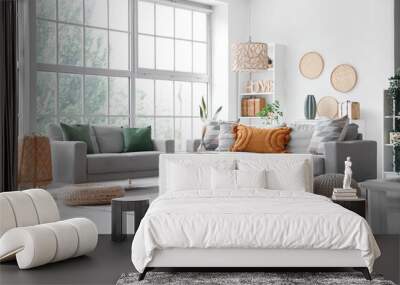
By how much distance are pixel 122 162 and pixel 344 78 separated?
3952mm

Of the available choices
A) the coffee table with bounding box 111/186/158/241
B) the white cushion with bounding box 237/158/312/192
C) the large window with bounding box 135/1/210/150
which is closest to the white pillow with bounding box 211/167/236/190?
the white cushion with bounding box 237/158/312/192

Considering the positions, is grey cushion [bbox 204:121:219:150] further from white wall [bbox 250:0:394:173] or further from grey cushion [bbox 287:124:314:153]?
white wall [bbox 250:0:394:173]

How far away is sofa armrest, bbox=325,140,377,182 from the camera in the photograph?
291 inches

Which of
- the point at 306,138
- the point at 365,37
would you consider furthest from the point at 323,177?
the point at 365,37

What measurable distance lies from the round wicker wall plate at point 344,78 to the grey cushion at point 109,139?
3.64 m

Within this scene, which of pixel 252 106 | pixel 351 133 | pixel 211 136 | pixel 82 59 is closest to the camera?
pixel 351 133

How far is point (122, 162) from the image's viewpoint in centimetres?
850

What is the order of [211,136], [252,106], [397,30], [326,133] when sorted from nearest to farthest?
[326,133] → [211,136] → [397,30] → [252,106]

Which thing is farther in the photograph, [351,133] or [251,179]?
[351,133]

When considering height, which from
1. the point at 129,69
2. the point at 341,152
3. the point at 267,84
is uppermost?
the point at 129,69

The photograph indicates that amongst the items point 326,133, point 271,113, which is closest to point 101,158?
point 326,133

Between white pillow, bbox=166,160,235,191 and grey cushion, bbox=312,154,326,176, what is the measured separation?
2642mm

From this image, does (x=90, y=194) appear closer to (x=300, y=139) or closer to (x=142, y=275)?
(x=300, y=139)

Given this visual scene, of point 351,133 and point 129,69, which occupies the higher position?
point 129,69
